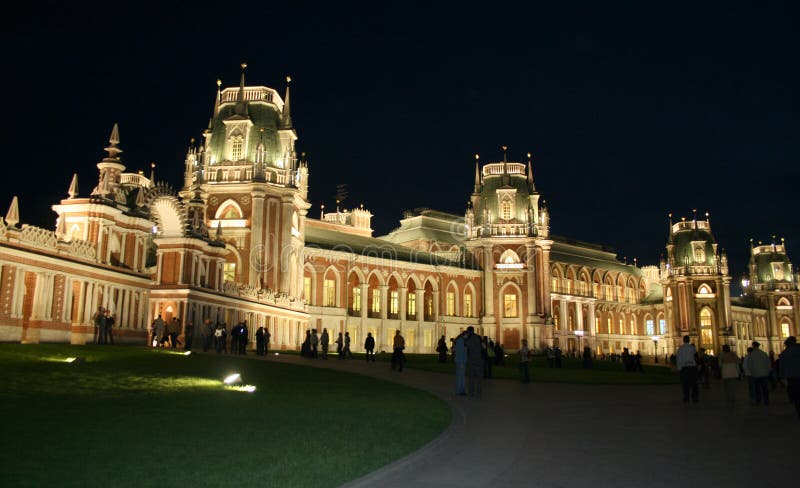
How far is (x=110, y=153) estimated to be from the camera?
4153 centimetres

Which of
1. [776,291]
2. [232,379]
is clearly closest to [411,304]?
[232,379]

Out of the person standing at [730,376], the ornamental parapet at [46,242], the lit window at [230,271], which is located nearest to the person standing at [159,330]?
the ornamental parapet at [46,242]

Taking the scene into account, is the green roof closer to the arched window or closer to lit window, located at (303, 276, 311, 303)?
lit window, located at (303, 276, 311, 303)

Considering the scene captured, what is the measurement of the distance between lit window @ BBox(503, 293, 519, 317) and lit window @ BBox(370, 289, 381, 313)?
1575 centimetres

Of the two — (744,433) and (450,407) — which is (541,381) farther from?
(744,433)

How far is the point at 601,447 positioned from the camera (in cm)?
1130

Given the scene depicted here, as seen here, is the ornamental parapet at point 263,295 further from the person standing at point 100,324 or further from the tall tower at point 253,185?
the person standing at point 100,324

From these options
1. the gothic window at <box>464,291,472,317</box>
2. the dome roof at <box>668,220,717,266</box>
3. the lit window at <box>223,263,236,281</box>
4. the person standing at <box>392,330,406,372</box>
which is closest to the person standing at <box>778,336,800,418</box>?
the person standing at <box>392,330,406,372</box>

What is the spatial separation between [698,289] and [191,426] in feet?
317

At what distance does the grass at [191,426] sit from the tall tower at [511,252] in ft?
187

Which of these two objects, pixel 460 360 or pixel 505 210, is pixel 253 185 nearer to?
pixel 505 210

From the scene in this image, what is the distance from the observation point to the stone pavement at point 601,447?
893 cm

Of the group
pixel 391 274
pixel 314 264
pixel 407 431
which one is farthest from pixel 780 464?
pixel 391 274

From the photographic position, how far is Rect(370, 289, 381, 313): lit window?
6950 centimetres
